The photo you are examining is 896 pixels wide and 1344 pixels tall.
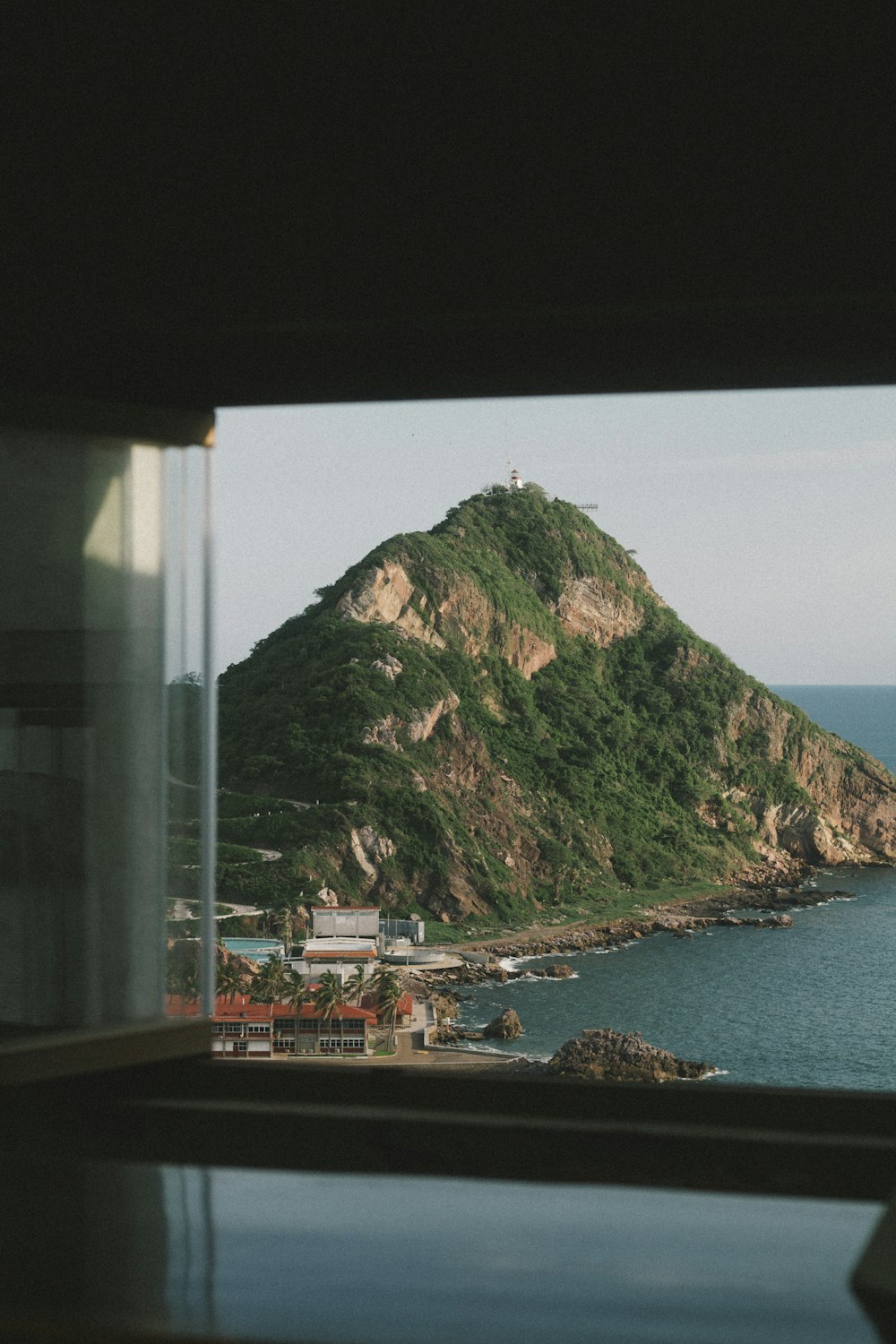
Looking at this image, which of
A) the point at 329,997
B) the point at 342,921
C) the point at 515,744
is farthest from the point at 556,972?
the point at 515,744

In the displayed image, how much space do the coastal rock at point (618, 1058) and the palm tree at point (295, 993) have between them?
476cm

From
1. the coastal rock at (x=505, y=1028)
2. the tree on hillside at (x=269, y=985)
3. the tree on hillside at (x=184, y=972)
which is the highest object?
the tree on hillside at (x=184, y=972)

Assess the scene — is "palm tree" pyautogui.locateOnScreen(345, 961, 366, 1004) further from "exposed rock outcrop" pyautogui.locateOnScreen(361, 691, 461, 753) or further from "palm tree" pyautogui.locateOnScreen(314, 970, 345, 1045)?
"exposed rock outcrop" pyautogui.locateOnScreen(361, 691, 461, 753)

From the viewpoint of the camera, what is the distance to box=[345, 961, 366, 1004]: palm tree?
22.6 m

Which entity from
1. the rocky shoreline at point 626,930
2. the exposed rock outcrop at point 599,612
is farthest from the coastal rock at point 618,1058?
the exposed rock outcrop at point 599,612

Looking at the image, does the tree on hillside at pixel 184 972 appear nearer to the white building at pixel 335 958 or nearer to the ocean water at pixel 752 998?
the white building at pixel 335 958

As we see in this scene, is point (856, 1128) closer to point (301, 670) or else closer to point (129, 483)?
point (129, 483)

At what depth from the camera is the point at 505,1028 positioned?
79.3ft

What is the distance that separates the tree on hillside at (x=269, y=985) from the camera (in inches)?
792

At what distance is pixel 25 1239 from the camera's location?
3.25ft

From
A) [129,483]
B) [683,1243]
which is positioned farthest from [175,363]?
[683,1243]

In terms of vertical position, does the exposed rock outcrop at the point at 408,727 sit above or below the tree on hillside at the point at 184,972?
above

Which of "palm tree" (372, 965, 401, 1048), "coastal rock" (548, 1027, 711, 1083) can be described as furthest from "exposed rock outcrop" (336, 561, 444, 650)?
"coastal rock" (548, 1027, 711, 1083)

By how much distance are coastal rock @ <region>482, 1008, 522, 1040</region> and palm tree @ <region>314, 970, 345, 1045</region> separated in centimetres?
341
